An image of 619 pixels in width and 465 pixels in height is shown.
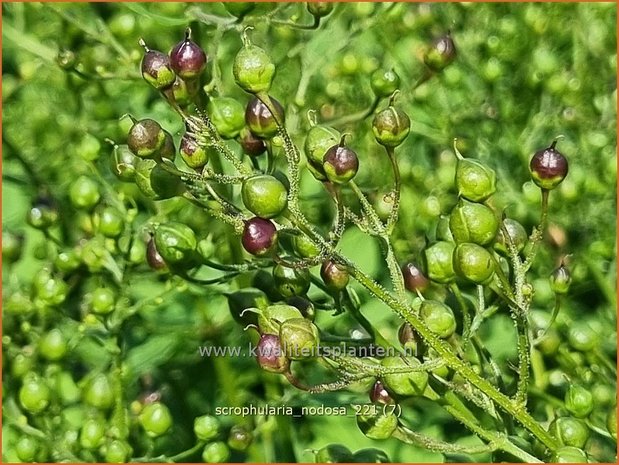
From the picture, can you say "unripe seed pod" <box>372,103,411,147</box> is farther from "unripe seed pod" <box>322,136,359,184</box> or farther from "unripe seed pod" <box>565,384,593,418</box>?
"unripe seed pod" <box>565,384,593,418</box>

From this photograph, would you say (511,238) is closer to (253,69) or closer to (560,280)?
(560,280)

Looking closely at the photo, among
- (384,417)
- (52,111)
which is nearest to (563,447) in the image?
(384,417)

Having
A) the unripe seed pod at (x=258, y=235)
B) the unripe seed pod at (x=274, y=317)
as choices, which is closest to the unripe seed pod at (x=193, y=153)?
the unripe seed pod at (x=258, y=235)

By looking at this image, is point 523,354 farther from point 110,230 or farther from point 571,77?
point 571,77

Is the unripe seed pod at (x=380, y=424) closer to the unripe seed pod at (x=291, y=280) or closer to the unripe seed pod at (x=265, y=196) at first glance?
the unripe seed pod at (x=291, y=280)

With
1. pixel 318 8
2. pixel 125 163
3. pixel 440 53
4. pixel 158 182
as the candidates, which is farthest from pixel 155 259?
pixel 440 53

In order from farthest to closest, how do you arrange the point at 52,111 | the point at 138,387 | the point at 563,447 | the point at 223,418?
the point at 52,111
the point at 138,387
the point at 223,418
the point at 563,447
